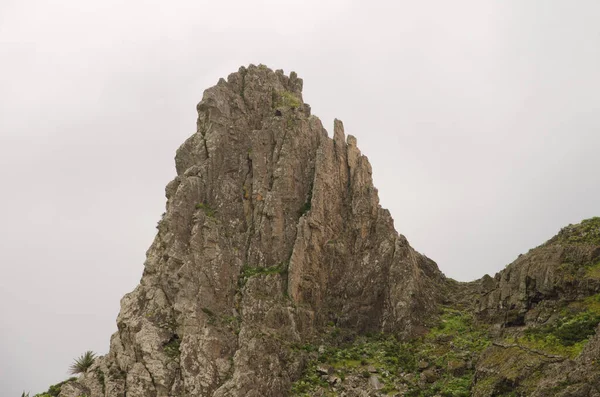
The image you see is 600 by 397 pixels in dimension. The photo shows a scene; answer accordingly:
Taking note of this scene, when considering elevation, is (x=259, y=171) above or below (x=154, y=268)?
above

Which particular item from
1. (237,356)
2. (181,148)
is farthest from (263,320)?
(181,148)

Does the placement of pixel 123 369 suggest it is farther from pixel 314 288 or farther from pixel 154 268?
pixel 314 288

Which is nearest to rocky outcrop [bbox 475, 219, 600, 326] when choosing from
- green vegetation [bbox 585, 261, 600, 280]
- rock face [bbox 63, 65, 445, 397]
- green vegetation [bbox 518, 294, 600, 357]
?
green vegetation [bbox 585, 261, 600, 280]

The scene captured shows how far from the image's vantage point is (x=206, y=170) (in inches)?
2859

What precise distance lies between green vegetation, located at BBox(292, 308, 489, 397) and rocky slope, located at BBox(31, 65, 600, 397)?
0.57 feet

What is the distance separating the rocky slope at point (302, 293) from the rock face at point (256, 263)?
0.17 metres

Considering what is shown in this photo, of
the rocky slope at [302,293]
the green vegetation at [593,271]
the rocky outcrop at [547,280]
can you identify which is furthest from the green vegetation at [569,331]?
the green vegetation at [593,271]

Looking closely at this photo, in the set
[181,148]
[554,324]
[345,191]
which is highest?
[181,148]

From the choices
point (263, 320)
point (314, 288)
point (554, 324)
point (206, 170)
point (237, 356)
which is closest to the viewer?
point (554, 324)

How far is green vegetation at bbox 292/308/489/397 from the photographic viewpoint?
174 ft

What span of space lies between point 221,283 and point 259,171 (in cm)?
1641

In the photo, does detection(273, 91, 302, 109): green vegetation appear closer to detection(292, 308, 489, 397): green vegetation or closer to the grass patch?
detection(292, 308, 489, 397): green vegetation

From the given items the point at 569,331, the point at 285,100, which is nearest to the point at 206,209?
the point at 285,100

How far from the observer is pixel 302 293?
6588 cm
